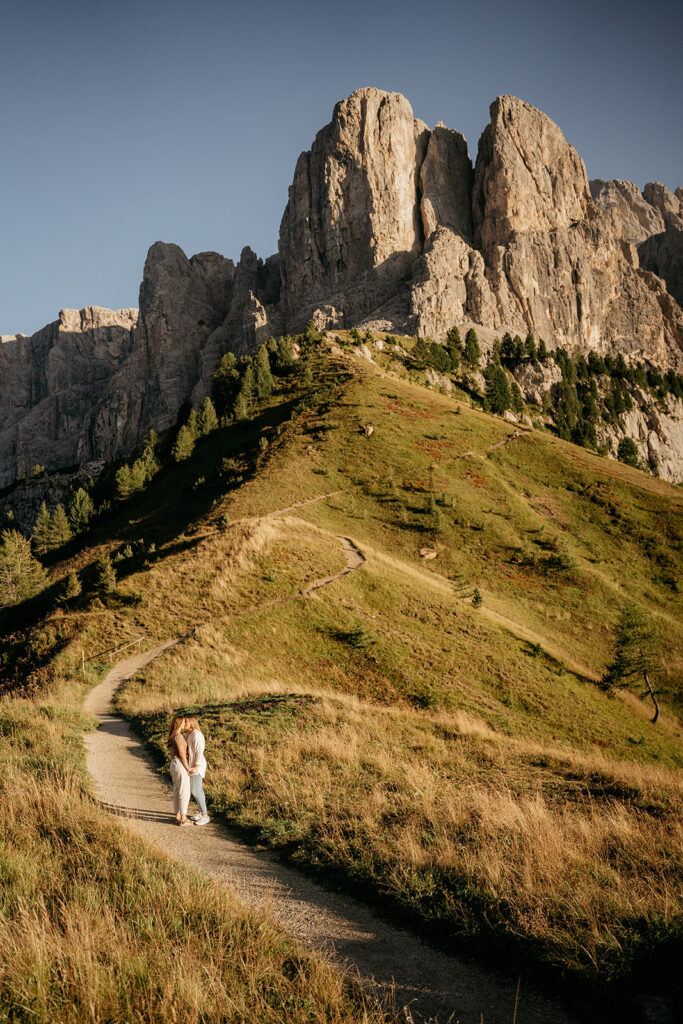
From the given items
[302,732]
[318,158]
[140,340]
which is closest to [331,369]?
[302,732]

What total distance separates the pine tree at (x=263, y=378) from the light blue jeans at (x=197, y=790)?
243ft

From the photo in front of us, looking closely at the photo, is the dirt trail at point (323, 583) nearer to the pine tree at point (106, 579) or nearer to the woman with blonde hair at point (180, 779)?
the pine tree at point (106, 579)

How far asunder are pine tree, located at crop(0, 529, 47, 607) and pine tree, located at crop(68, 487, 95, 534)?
1729 centimetres

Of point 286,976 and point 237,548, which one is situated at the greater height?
point 237,548

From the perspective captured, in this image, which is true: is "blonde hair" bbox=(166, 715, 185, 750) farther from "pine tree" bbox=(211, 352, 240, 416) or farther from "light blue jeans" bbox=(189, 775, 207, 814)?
"pine tree" bbox=(211, 352, 240, 416)

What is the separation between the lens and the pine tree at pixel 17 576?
42.4 meters

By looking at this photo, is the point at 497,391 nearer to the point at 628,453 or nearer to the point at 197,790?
the point at 628,453

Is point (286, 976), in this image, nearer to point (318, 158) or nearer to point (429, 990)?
point (429, 990)

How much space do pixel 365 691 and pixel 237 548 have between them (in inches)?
576

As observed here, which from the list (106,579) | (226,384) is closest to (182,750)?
(106,579)

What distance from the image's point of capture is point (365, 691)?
23.1 metres

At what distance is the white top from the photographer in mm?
10408

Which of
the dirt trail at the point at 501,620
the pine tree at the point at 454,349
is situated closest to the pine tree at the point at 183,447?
the dirt trail at the point at 501,620

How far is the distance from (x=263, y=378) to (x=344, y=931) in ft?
263
